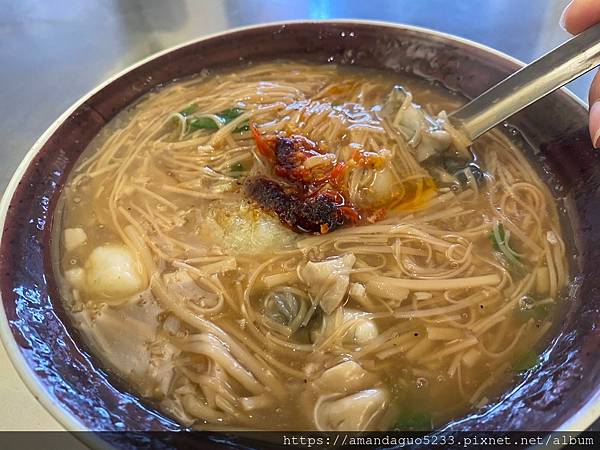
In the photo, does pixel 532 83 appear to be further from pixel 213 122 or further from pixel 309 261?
pixel 213 122

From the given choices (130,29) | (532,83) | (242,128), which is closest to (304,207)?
(242,128)

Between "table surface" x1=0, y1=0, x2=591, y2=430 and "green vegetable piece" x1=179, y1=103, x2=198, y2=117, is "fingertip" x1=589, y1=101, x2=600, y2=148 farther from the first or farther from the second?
"green vegetable piece" x1=179, y1=103, x2=198, y2=117

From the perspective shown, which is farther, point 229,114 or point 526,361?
point 229,114

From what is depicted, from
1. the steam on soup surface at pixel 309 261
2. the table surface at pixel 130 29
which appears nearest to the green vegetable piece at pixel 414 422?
the steam on soup surface at pixel 309 261

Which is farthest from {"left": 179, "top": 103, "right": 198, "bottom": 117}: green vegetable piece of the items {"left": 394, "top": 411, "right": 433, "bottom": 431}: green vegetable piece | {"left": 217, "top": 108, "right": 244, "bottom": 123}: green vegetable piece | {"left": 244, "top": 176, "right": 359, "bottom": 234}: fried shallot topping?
{"left": 394, "top": 411, "right": 433, "bottom": 431}: green vegetable piece

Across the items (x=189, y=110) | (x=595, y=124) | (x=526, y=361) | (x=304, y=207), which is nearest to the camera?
(x=526, y=361)

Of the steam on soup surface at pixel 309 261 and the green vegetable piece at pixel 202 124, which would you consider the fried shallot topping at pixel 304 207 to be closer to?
the steam on soup surface at pixel 309 261
